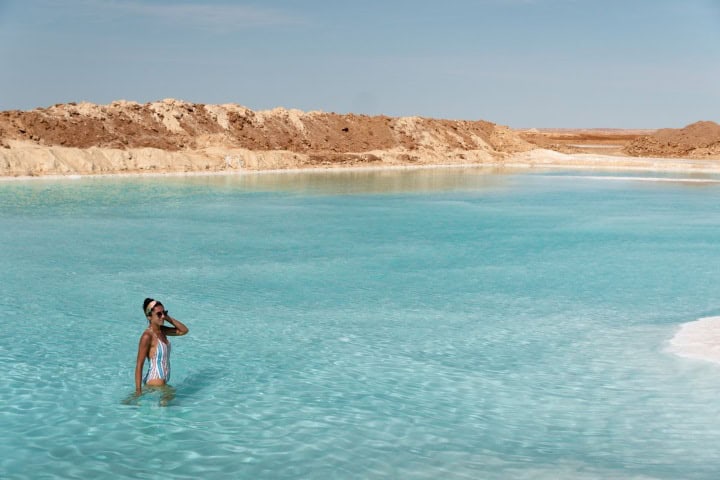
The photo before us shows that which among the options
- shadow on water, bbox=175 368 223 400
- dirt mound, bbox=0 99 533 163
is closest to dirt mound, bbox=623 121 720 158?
dirt mound, bbox=0 99 533 163

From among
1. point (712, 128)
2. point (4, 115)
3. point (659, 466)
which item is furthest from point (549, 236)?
point (712, 128)

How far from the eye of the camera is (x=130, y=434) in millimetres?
6938

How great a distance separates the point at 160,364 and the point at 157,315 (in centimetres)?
65

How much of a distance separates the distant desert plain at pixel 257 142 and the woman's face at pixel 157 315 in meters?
35.4

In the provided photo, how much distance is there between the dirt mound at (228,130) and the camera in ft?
165

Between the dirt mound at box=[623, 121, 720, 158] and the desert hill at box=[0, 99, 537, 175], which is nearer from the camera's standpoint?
the desert hill at box=[0, 99, 537, 175]

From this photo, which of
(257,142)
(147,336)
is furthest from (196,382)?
(257,142)

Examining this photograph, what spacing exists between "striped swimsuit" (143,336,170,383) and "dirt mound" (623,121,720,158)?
76.8 metres

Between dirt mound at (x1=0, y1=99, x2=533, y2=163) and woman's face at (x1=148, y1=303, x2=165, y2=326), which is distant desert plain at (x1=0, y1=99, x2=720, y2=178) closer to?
dirt mound at (x1=0, y1=99, x2=533, y2=163)

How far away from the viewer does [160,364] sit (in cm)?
766

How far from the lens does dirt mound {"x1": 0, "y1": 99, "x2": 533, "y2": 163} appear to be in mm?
50375

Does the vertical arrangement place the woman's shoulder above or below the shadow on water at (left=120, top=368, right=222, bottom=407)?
above

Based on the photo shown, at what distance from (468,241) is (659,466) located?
44.6 ft

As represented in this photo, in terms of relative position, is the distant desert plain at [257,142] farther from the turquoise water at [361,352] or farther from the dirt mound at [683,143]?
the turquoise water at [361,352]
